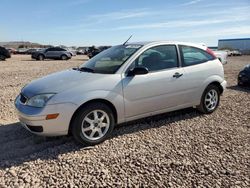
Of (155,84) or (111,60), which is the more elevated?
(111,60)

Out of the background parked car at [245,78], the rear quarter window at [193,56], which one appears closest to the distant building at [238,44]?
the background parked car at [245,78]

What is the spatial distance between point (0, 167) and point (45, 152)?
0.67 meters

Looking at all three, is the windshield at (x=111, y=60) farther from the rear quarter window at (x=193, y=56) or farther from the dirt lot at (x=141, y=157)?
the dirt lot at (x=141, y=157)

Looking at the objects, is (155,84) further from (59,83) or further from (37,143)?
(37,143)

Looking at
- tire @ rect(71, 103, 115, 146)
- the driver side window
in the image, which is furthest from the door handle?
tire @ rect(71, 103, 115, 146)

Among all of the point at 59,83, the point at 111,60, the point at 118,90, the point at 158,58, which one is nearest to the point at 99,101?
the point at 118,90

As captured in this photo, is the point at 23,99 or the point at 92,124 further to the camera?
the point at 23,99

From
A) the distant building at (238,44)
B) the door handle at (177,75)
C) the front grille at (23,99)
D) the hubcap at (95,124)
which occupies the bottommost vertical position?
the hubcap at (95,124)

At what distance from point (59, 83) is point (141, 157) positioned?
1.75 m

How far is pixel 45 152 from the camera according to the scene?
14.1ft

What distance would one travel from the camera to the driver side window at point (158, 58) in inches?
203

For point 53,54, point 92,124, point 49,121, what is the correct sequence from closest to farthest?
point 49,121 < point 92,124 < point 53,54

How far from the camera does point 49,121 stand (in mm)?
4230

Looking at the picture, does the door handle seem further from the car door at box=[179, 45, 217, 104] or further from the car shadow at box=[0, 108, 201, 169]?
the car shadow at box=[0, 108, 201, 169]
